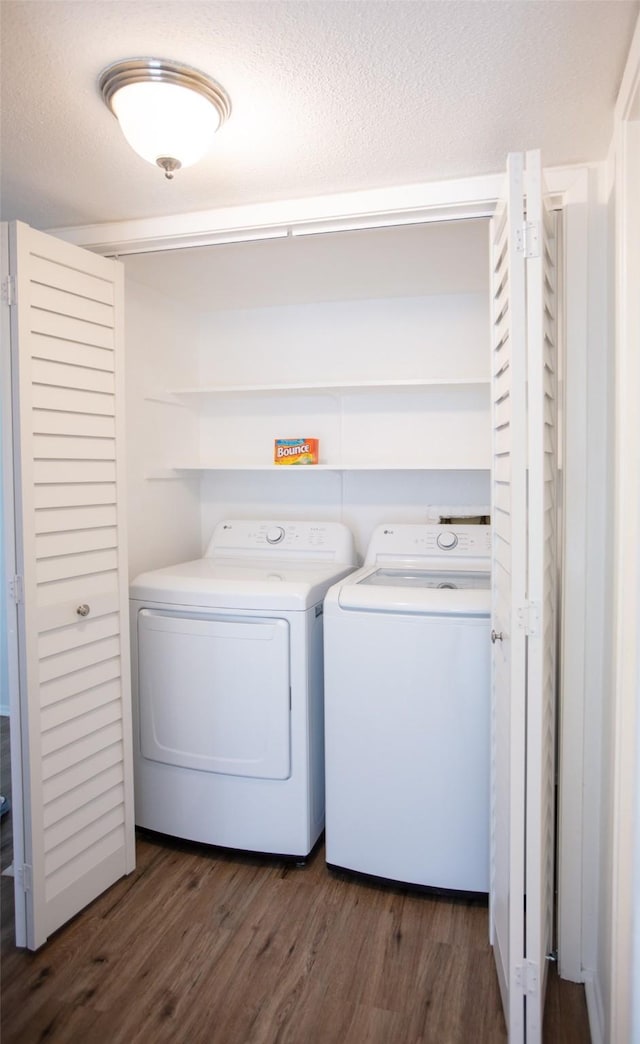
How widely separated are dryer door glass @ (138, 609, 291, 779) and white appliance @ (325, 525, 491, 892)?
7.3 inches

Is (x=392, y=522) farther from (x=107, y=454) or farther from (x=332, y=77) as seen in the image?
(x=332, y=77)

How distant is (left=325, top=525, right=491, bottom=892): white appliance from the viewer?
6.73 feet

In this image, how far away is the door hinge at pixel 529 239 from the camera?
139cm

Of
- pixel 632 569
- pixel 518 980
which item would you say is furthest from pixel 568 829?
pixel 632 569

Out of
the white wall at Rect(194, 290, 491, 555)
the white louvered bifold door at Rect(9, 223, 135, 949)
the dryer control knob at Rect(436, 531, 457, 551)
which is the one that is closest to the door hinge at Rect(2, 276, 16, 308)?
the white louvered bifold door at Rect(9, 223, 135, 949)

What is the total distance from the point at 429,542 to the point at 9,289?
1716mm

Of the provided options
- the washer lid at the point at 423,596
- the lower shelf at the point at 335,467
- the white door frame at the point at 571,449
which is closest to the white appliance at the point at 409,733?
the washer lid at the point at 423,596

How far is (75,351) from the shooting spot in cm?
199

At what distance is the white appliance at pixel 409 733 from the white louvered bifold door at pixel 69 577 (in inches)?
28.2

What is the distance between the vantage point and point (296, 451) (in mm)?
2900

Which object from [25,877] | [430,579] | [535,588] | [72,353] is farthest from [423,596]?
[25,877]

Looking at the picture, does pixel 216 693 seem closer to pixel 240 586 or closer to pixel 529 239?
pixel 240 586

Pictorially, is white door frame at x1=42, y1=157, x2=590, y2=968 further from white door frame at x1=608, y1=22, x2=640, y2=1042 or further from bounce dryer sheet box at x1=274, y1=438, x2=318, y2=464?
bounce dryer sheet box at x1=274, y1=438, x2=318, y2=464

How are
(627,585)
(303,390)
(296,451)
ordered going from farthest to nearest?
(296,451) → (303,390) → (627,585)
